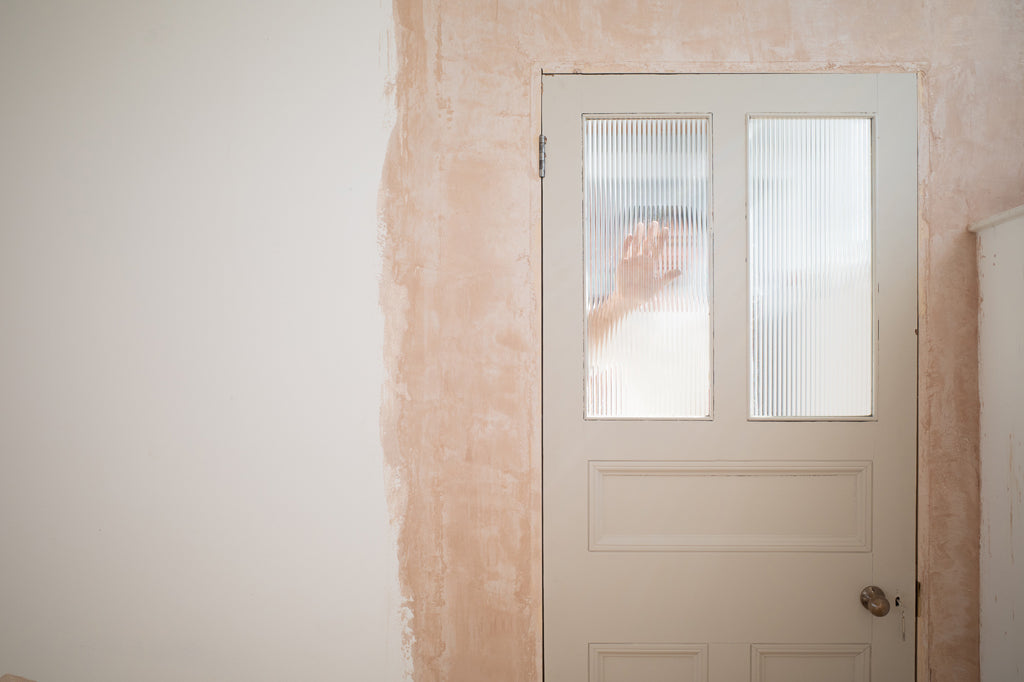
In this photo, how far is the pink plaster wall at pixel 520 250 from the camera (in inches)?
52.7

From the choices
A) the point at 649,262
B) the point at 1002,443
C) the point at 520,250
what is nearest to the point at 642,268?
the point at 649,262

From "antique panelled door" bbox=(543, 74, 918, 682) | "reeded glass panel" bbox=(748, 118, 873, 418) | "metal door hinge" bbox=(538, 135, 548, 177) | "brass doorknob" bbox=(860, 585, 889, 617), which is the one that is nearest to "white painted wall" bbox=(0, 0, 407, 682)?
"metal door hinge" bbox=(538, 135, 548, 177)

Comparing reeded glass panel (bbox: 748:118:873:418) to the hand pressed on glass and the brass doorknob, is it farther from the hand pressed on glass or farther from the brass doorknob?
the brass doorknob

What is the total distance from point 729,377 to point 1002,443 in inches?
25.2

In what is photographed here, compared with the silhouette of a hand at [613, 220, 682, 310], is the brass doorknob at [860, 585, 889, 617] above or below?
below

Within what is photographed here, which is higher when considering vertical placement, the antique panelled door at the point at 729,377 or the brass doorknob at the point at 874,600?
the antique panelled door at the point at 729,377

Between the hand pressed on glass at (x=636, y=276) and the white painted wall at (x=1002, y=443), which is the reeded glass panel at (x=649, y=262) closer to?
the hand pressed on glass at (x=636, y=276)

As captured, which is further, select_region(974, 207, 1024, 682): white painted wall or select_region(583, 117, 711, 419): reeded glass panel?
select_region(583, 117, 711, 419): reeded glass panel

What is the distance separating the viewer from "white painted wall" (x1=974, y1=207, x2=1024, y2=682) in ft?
3.98

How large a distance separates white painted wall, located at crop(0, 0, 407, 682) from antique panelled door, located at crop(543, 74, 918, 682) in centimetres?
52

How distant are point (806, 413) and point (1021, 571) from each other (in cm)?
56

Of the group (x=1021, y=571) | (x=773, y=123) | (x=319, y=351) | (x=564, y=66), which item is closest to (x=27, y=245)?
(x=319, y=351)

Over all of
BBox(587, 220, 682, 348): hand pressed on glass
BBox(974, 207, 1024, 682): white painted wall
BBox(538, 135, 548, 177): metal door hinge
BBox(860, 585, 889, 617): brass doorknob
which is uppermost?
BBox(538, 135, 548, 177): metal door hinge

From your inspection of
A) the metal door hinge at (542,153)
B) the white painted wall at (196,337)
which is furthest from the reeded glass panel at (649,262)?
the white painted wall at (196,337)
